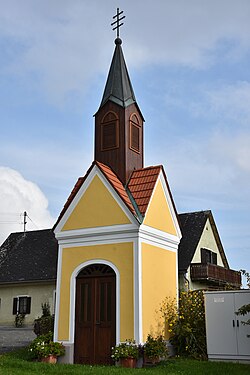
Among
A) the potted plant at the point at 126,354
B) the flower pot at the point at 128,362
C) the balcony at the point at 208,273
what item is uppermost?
the balcony at the point at 208,273

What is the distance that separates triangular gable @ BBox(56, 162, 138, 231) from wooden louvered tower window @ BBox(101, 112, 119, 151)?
1109mm

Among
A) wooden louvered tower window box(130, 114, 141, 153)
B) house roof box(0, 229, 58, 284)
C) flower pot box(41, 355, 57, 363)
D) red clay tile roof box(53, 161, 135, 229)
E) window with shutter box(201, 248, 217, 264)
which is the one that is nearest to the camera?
flower pot box(41, 355, 57, 363)

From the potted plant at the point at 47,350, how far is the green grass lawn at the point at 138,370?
1.91ft

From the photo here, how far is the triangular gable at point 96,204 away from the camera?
15578 mm

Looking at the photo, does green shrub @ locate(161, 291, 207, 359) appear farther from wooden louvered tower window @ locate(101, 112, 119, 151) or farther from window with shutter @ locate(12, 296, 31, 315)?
window with shutter @ locate(12, 296, 31, 315)

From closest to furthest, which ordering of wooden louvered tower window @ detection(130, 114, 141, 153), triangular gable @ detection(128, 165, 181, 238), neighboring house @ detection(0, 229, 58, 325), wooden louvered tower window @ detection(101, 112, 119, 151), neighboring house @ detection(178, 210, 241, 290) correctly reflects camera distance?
1. triangular gable @ detection(128, 165, 181, 238)
2. wooden louvered tower window @ detection(101, 112, 119, 151)
3. wooden louvered tower window @ detection(130, 114, 141, 153)
4. neighboring house @ detection(178, 210, 241, 290)
5. neighboring house @ detection(0, 229, 58, 325)

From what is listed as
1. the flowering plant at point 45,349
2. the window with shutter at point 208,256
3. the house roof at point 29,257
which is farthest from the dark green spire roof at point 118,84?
the house roof at point 29,257

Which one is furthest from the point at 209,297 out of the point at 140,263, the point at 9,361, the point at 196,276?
the point at 196,276

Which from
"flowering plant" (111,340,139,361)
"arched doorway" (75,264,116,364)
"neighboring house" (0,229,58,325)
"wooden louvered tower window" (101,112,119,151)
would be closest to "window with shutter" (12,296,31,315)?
"neighboring house" (0,229,58,325)

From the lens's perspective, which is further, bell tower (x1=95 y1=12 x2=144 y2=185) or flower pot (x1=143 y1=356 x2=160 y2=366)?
bell tower (x1=95 y1=12 x2=144 y2=185)

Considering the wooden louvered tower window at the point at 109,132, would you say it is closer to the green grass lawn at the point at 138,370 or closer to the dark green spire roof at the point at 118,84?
the dark green spire roof at the point at 118,84

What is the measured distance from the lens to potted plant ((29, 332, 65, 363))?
48.4 feet

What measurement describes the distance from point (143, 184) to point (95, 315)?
4547 millimetres

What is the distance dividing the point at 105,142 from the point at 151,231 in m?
3.80
